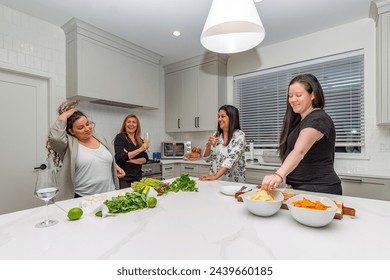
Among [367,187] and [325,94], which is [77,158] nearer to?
[367,187]

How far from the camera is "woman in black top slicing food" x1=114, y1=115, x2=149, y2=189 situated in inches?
95.0

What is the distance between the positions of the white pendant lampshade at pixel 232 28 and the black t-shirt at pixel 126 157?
1.51 metres

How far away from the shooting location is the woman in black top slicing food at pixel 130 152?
2.41 metres

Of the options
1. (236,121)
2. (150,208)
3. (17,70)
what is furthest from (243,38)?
(17,70)

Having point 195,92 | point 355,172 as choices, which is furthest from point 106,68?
point 355,172

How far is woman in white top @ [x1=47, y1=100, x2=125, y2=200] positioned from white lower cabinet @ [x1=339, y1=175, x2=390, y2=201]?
7.81 ft

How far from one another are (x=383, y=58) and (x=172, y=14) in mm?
2286

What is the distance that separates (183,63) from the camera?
12.8 feet

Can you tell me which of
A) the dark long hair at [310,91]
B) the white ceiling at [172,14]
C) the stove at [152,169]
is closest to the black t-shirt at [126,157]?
the stove at [152,169]

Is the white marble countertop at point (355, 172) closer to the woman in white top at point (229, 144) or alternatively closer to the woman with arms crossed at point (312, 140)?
the woman in white top at point (229, 144)

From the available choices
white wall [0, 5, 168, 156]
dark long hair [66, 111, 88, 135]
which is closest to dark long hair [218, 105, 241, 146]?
dark long hair [66, 111, 88, 135]

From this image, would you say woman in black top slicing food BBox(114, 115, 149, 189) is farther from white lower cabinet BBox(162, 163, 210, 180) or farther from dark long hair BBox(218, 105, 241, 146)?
dark long hair BBox(218, 105, 241, 146)

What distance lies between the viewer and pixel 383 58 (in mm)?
2275

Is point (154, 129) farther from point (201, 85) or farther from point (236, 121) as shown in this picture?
point (236, 121)
